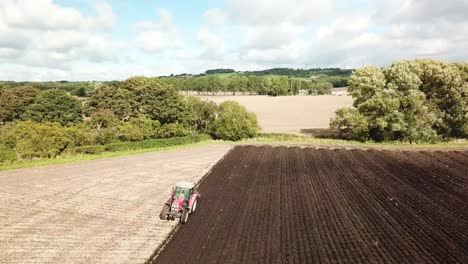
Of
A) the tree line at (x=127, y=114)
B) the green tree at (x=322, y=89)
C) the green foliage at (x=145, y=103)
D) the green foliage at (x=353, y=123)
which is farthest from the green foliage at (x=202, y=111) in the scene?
the green tree at (x=322, y=89)

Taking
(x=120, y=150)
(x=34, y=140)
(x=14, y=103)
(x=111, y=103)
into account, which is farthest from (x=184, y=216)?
(x=14, y=103)

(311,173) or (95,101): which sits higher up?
(95,101)

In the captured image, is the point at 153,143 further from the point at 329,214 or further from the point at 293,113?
the point at 293,113

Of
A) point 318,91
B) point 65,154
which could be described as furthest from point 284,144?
point 318,91

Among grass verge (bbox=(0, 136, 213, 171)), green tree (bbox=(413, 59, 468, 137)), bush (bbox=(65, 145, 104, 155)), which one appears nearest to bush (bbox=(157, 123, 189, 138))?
grass verge (bbox=(0, 136, 213, 171))

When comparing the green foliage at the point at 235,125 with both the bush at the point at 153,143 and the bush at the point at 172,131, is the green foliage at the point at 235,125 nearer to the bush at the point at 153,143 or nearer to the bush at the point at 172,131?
the bush at the point at 153,143

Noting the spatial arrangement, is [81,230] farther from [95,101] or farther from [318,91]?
[318,91]
